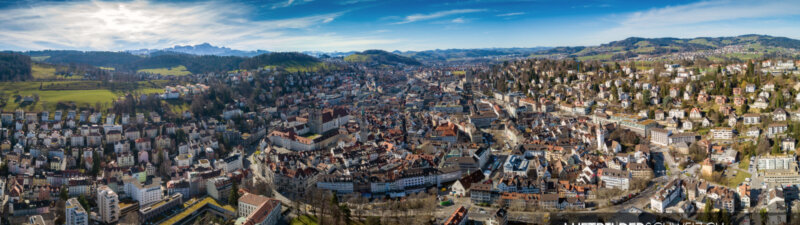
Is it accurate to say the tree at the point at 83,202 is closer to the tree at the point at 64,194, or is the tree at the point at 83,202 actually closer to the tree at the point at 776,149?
the tree at the point at 64,194

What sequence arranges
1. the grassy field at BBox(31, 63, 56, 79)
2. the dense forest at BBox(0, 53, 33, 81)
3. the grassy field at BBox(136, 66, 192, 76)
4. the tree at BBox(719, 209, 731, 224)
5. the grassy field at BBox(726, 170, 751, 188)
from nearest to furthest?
the tree at BBox(719, 209, 731, 224)
the grassy field at BBox(726, 170, 751, 188)
the dense forest at BBox(0, 53, 33, 81)
the grassy field at BBox(31, 63, 56, 79)
the grassy field at BBox(136, 66, 192, 76)

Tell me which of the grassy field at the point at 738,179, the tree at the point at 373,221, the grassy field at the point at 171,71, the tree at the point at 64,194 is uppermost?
the grassy field at the point at 171,71

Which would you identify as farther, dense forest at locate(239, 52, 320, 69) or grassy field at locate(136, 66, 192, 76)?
dense forest at locate(239, 52, 320, 69)

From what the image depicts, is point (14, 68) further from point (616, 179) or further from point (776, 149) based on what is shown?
point (776, 149)

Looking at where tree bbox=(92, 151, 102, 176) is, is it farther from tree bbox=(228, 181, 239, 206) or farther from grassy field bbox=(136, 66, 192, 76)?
grassy field bbox=(136, 66, 192, 76)

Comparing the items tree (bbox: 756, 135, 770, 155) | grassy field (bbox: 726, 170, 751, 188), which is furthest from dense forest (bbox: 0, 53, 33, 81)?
tree (bbox: 756, 135, 770, 155)

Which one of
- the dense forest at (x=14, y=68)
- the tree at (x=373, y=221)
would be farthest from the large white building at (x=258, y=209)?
the dense forest at (x=14, y=68)

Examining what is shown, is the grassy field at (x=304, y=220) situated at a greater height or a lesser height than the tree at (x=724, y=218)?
lesser
